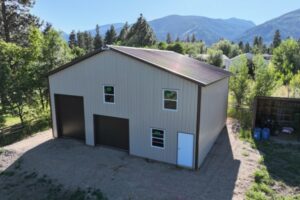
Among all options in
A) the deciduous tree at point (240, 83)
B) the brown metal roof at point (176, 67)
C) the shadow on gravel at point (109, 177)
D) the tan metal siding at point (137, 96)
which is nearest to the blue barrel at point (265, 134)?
the shadow on gravel at point (109, 177)

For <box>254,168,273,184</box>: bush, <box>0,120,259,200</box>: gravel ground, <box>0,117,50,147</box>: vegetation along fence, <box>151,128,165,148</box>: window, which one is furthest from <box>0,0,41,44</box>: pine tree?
<box>254,168,273,184</box>: bush

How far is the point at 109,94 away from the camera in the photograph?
11945 millimetres

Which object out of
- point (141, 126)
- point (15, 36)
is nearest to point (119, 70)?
point (141, 126)

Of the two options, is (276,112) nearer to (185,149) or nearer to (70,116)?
(185,149)

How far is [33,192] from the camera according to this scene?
887 centimetres

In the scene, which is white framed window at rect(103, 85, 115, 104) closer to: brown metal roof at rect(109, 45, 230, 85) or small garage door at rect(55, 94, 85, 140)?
small garage door at rect(55, 94, 85, 140)

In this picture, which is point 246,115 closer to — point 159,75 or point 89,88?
point 159,75

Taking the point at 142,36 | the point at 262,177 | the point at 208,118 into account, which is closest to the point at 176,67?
the point at 208,118

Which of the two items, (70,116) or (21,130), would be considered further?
(21,130)

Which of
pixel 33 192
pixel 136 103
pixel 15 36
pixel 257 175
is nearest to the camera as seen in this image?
pixel 33 192

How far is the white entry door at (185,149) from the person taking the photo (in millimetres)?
10172

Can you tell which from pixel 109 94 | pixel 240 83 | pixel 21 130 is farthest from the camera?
pixel 240 83

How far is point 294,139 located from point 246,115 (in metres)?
3.96

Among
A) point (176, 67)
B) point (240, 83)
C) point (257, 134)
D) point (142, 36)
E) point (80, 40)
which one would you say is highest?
point (80, 40)
